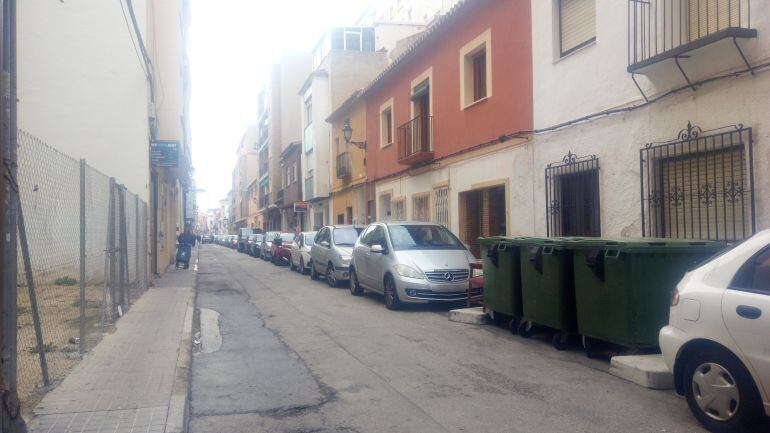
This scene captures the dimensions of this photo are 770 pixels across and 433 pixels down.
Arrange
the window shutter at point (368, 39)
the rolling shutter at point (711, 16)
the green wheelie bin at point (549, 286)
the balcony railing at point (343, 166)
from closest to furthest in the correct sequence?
the green wheelie bin at point (549, 286), the rolling shutter at point (711, 16), the balcony railing at point (343, 166), the window shutter at point (368, 39)

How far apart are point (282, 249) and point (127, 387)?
20.6 metres

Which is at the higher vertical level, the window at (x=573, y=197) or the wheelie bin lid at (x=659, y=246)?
the window at (x=573, y=197)

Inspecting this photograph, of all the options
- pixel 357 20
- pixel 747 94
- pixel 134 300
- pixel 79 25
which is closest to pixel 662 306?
pixel 747 94

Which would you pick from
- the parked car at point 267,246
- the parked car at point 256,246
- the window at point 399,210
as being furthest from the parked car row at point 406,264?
the parked car at point 256,246

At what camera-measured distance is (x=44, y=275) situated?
638cm

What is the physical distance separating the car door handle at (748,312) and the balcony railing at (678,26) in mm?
4517

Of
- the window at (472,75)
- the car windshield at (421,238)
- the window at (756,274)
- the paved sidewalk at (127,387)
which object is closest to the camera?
the window at (756,274)

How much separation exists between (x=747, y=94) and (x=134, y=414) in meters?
7.48

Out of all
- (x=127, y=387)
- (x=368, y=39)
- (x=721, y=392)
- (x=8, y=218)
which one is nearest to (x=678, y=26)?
(x=721, y=392)

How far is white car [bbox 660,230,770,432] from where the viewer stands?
14.4 ft

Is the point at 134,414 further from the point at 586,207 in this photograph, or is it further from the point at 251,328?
the point at 586,207

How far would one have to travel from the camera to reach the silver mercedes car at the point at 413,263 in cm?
1132

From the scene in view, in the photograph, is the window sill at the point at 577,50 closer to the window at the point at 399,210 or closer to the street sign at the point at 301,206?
the window at the point at 399,210

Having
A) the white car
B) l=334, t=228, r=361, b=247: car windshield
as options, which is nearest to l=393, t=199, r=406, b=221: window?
l=334, t=228, r=361, b=247: car windshield
